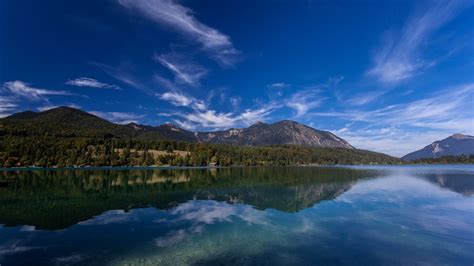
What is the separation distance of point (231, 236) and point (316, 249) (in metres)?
7.01

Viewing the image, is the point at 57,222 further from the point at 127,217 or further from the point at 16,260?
the point at 16,260

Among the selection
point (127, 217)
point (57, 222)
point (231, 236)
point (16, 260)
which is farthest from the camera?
point (127, 217)

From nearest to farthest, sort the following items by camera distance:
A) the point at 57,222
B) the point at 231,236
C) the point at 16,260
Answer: the point at 16,260
the point at 231,236
the point at 57,222

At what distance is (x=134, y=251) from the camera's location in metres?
18.6

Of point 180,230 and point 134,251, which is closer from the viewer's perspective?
point 134,251

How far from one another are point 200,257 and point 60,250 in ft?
33.3

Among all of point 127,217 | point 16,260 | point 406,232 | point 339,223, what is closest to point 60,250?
point 16,260

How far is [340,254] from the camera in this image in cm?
1836

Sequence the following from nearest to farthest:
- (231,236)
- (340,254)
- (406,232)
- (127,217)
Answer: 1. (340,254)
2. (231,236)
3. (406,232)
4. (127,217)

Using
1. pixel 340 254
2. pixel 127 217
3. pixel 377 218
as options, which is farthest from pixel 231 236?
pixel 377 218

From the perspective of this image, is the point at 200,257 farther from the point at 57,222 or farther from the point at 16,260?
the point at 57,222

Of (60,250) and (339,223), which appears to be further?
(339,223)

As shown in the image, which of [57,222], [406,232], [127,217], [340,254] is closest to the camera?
[340,254]

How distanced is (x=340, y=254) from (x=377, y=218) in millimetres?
15109
